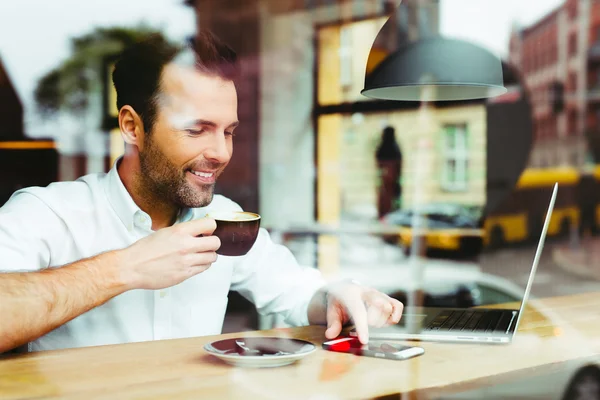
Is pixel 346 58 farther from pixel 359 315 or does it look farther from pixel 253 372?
pixel 253 372

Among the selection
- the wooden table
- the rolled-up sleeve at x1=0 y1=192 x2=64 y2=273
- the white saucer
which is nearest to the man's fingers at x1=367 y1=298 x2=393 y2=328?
the wooden table

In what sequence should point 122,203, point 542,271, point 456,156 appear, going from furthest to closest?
point 456,156
point 542,271
point 122,203

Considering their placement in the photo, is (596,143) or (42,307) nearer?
(42,307)

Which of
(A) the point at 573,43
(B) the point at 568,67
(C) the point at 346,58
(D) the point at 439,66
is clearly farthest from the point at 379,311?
(A) the point at 573,43

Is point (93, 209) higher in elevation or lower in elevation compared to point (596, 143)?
lower

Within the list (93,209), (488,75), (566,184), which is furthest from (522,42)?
(93,209)

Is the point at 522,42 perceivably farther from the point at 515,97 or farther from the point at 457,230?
the point at 457,230

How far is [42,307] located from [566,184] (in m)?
2.70

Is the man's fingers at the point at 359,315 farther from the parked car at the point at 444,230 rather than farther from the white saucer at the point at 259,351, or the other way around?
the parked car at the point at 444,230

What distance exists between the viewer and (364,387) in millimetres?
979

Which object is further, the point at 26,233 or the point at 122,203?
the point at 122,203

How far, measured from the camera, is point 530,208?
301 centimetres

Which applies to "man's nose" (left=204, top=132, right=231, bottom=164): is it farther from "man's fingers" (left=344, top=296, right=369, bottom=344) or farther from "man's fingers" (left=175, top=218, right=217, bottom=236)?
"man's fingers" (left=344, top=296, right=369, bottom=344)

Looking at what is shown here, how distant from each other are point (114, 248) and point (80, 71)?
0.62 meters
